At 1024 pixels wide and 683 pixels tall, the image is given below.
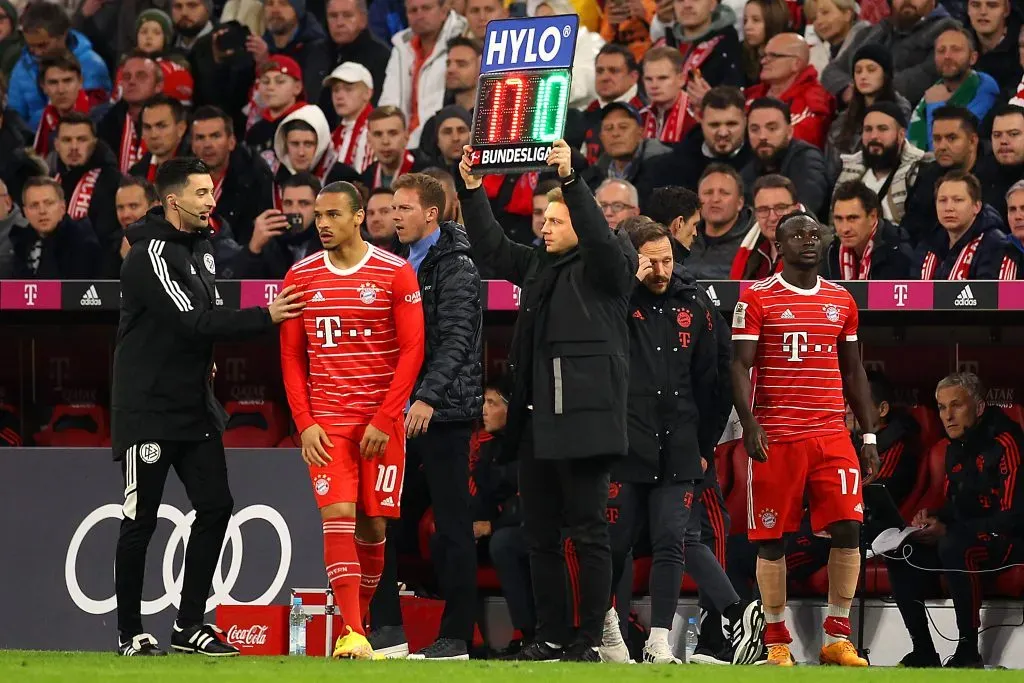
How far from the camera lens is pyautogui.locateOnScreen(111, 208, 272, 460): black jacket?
7.02 meters

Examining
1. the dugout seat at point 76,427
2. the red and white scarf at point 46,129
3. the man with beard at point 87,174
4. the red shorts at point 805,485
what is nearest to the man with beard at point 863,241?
the red shorts at point 805,485

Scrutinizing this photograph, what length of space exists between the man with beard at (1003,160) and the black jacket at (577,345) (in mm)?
3856

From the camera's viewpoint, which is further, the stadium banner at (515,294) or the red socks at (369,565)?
the stadium banner at (515,294)

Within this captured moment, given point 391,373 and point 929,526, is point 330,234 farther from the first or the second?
point 929,526

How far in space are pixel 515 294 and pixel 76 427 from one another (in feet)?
10.1

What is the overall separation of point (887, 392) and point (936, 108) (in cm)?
211

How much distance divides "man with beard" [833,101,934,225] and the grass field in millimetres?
4175

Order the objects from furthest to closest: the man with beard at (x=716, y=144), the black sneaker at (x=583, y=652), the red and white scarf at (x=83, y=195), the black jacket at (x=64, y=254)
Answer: the red and white scarf at (x=83, y=195) → the black jacket at (x=64, y=254) → the man with beard at (x=716, y=144) → the black sneaker at (x=583, y=652)

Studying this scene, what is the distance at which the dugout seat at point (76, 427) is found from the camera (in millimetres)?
10586

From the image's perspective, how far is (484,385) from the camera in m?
9.85

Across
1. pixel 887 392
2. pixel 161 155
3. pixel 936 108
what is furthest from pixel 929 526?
pixel 161 155

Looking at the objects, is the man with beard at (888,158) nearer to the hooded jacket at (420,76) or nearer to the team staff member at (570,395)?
the hooded jacket at (420,76)

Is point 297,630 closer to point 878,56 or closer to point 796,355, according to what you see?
point 796,355

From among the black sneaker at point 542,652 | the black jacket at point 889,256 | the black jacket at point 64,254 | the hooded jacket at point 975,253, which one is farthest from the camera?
the black jacket at point 64,254
